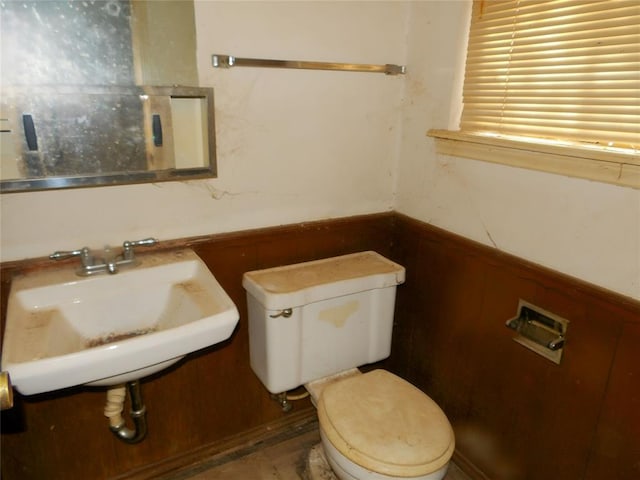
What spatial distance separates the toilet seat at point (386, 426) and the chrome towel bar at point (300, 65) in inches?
38.7

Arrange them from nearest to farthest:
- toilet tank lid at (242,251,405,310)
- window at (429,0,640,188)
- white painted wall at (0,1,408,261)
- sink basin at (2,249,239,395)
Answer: sink basin at (2,249,239,395), window at (429,0,640,188), white painted wall at (0,1,408,261), toilet tank lid at (242,251,405,310)

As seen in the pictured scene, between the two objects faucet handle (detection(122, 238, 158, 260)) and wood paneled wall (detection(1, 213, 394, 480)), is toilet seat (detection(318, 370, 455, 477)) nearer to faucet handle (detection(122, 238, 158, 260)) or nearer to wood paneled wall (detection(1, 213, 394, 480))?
wood paneled wall (detection(1, 213, 394, 480))

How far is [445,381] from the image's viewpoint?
155 cm

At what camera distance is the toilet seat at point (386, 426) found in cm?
107

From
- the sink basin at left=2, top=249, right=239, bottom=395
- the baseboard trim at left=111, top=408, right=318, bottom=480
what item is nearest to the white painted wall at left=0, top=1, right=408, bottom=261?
the sink basin at left=2, top=249, right=239, bottom=395

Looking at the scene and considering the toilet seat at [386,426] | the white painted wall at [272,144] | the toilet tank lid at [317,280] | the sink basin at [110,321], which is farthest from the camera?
the toilet tank lid at [317,280]

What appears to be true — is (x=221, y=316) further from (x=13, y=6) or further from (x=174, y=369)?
(x=13, y=6)

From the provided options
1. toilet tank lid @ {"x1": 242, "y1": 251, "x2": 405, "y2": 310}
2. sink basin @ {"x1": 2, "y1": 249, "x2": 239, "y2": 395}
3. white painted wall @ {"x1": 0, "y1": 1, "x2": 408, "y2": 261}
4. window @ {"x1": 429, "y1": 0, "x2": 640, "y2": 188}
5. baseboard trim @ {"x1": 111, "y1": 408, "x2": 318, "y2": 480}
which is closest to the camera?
sink basin @ {"x1": 2, "y1": 249, "x2": 239, "y2": 395}

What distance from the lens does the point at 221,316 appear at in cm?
100

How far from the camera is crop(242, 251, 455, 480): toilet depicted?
109cm

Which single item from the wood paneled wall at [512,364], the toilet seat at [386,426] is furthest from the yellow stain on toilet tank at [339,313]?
the wood paneled wall at [512,364]

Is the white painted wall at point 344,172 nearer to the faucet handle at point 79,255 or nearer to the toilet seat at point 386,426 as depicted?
the faucet handle at point 79,255

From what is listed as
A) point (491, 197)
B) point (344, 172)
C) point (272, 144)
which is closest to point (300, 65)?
point (272, 144)

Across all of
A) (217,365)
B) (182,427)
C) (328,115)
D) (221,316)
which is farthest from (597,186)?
(182,427)
